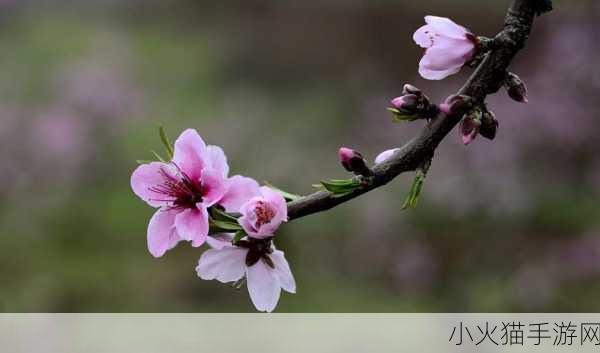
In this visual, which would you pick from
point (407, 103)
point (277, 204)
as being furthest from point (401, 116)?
point (277, 204)

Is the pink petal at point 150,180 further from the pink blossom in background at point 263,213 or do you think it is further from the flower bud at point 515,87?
the flower bud at point 515,87

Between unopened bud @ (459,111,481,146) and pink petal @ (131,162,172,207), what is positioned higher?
unopened bud @ (459,111,481,146)

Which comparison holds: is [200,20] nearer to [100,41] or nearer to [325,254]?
[100,41]

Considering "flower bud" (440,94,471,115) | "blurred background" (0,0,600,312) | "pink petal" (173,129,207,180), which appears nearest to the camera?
"flower bud" (440,94,471,115)

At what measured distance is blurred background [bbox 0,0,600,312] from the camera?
3.04 meters

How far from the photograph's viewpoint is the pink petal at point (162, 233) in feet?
1.99

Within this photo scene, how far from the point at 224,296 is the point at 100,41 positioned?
12.5 ft

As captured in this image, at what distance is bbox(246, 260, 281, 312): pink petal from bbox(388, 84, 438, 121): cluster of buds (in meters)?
0.17

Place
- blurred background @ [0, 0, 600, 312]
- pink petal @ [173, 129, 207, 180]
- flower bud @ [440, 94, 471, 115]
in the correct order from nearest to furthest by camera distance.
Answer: flower bud @ [440, 94, 471, 115] → pink petal @ [173, 129, 207, 180] → blurred background @ [0, 0, 600, 312]

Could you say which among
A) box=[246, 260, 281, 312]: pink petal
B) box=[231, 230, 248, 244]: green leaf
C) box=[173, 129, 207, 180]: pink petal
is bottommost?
box=[246, 260, 281, 312]: pink petal

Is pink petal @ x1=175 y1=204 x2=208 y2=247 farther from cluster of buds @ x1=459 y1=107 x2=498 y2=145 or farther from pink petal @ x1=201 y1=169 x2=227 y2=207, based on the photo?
cluster of buds @ x1=459 y1=107 x2=498 y2=145

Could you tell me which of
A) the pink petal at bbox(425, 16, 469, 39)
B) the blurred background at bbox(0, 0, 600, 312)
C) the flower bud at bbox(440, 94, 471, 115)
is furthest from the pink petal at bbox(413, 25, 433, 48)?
the blurred background at bbox(0, 0, 600, 312)

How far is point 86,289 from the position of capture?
3189 mm
